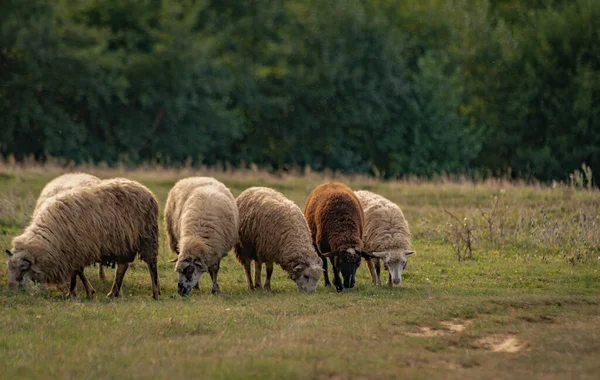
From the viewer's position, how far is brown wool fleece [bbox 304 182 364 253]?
1494cm

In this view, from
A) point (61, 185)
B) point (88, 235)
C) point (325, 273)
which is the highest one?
point (61, 185)

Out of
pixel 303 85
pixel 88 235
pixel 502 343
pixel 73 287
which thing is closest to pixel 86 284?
pixel 73 287

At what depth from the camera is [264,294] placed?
46.5ft

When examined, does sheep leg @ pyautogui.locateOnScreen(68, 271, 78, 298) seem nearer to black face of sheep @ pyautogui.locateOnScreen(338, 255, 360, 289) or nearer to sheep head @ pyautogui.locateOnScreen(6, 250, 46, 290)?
sheep head @ pyautogui.locateOnScreen(6, 250, 46, 290)

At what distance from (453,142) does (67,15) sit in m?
20.8

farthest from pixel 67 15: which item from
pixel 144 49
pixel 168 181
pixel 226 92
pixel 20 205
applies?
pixel 20 205

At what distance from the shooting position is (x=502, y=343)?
10.7m

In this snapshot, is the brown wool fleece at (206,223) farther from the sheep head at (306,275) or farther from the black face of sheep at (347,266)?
the black face of sheep at (347,266)

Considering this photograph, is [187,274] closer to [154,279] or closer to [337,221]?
[154,279]

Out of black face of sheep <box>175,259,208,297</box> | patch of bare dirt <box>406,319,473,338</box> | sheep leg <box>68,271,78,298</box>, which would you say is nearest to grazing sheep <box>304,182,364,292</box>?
black face of sheep <box>175,259,208,297</box>

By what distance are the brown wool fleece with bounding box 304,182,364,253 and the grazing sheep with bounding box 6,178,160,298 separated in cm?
282

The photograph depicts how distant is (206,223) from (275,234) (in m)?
1.15

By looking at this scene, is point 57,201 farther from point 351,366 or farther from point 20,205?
point 20,205

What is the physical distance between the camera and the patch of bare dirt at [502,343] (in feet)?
34.0
